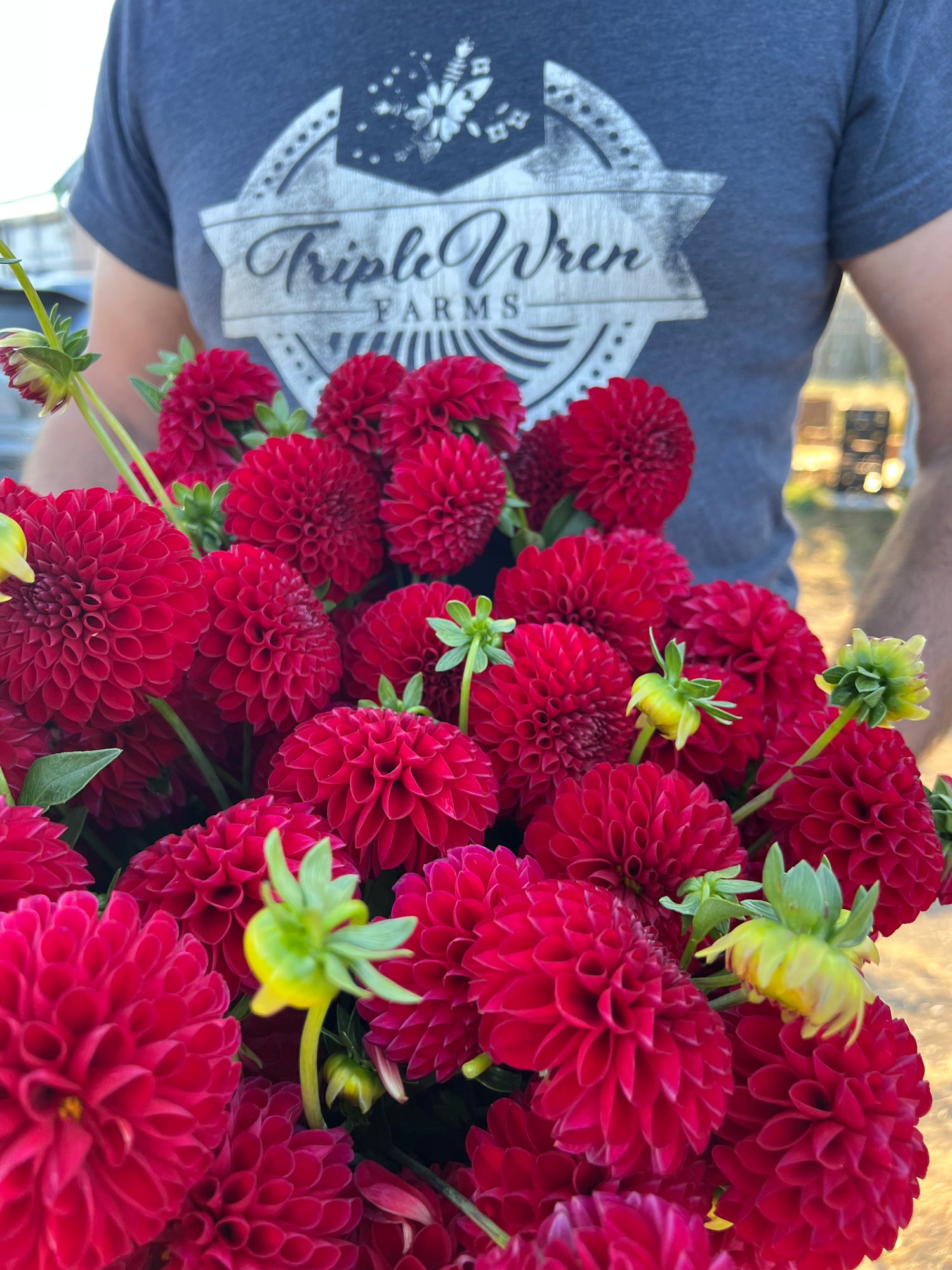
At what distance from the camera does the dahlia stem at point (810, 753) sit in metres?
0.23

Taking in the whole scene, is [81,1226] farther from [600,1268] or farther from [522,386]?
[522,386]

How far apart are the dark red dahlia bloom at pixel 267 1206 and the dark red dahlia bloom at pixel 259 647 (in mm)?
103

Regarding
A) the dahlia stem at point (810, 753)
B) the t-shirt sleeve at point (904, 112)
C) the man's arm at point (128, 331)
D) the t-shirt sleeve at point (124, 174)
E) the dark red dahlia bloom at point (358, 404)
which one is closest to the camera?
the dahlia stem at point (810, 753)

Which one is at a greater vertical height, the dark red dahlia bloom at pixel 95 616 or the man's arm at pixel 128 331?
the dark red dahlia bloom at pixel 95 616

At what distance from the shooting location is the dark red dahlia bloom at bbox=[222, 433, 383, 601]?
0.28 metres

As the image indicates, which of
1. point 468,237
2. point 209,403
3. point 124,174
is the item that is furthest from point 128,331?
point 209,403

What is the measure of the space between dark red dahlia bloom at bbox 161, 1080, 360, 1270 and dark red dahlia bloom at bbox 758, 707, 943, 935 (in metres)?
0.14

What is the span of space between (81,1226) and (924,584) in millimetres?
697

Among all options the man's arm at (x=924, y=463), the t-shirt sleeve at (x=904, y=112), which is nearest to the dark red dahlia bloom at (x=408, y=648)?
the man's arm at (x=924, y=463)

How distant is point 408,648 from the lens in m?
0.27

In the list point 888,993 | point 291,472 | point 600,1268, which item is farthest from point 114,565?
point 888,993

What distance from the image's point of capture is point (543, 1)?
0.69 m

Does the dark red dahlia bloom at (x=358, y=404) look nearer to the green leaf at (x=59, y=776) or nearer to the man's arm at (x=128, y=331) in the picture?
the green leaf at (x=59, y=776)

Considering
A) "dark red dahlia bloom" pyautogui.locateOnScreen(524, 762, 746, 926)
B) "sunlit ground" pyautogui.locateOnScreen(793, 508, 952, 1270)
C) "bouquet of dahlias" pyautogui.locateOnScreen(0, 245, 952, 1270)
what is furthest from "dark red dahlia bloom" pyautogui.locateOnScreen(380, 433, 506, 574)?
"sunlit ground" pyautogui.locateOnScreen(793, 508, 952, 1270)
